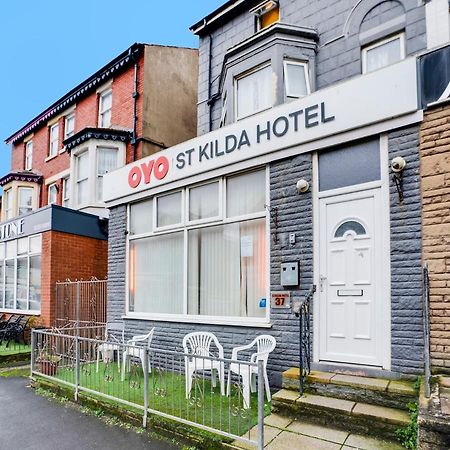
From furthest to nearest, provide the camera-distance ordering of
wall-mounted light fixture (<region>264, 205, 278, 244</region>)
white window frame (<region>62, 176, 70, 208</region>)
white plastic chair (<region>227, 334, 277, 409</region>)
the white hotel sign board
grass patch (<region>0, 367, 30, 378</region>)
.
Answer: white window frame (<region>62, 176, 70, 208</region>), grass patch (<region>0, 367, 30, 378</region>), wall-mounted light fixture (<region>264, 205, 278, 244</region>), white plastic chair (<region>227, 334, 277, 409</region>), the white hotel sign board

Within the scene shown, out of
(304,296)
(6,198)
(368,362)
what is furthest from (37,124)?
(368,362)

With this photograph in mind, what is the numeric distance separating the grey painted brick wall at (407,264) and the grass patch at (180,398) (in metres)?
1.82

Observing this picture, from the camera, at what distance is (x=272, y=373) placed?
570 cm

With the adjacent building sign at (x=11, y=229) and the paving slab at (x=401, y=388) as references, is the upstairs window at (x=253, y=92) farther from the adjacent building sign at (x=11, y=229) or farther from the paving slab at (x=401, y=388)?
the adjacent building sign at (x=11, y=229)

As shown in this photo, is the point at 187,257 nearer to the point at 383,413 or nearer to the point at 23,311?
the point at 383,413

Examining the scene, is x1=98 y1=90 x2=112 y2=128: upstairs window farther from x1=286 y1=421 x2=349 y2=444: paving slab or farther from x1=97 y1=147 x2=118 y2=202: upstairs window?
x1=286 y1=421 x2=349 y2=444: paving slab

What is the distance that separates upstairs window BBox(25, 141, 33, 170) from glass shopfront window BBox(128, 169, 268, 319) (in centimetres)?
1209

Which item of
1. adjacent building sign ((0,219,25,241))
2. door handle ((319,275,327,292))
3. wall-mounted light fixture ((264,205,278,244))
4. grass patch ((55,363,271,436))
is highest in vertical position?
adjacent building sign ((0,219,25,241))

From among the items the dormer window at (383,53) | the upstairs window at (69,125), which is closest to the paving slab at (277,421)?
the dormer window at (383,53)

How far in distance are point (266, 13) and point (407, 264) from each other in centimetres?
793

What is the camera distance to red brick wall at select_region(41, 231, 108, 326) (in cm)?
1077

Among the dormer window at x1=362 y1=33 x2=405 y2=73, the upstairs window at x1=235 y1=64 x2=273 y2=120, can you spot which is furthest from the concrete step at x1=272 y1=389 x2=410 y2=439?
the dormer window at x1=362 y1=33 x2=405 y2=73

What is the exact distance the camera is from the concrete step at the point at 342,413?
13.1 ft

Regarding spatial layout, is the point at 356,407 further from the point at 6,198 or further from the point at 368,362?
the point at 6,198
